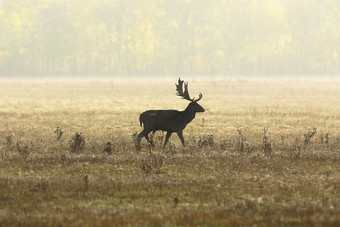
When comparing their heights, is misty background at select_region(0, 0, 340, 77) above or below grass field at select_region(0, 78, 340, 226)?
above

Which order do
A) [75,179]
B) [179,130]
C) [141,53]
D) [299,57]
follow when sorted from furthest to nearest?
1. [299,57]
2. [141,53]
3. [179,130]
4. [75,179]

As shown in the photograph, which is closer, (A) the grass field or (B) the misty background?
(A) the grass field

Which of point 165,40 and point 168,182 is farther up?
point 165,40

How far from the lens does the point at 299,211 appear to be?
416 inches

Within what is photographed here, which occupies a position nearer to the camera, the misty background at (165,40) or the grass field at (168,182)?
the grass field at (168,182)

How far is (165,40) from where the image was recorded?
108000 millimetres

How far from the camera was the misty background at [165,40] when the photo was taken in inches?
4158

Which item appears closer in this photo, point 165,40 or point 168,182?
point 168,182

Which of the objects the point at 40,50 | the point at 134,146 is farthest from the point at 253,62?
the point at 134,146

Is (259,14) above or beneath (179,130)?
above

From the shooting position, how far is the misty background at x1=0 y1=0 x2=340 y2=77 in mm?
105625

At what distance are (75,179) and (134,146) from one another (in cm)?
604

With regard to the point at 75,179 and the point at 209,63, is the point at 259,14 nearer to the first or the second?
the point at 209,63

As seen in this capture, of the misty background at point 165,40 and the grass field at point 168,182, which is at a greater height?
the misty background at point 165,40
